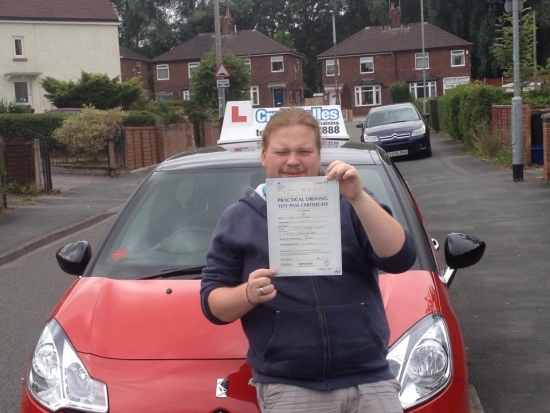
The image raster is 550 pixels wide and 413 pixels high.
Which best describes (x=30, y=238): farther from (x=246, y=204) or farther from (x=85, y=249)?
(x=246, y=204)

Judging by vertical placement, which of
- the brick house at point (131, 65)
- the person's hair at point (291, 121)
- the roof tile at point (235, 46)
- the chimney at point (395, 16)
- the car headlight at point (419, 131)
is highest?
the chimney at point (395, 16)

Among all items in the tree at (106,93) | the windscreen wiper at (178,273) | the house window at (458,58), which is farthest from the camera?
the house window at (458,58)

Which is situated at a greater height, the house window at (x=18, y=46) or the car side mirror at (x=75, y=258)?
the house window at (x=18, y=46)

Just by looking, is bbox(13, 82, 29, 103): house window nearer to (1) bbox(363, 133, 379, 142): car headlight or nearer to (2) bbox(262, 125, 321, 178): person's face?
(1) bbox(363, 133, 379, 142): car headlight

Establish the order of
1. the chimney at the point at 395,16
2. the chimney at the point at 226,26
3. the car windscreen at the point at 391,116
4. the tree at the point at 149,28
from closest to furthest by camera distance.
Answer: the car windscreen at the point at 391,116, the chimney at the point at 395,16, the chimney at the point at 226,26, the tree at the point at 149,28

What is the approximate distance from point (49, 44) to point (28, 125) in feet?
86.0

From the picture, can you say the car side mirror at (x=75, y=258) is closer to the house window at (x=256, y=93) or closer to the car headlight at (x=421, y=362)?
the car headlight at (x=421, y=362)

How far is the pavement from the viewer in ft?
42.8

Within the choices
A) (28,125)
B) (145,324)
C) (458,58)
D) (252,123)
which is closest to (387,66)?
(458,58)

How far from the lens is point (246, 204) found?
3.04 meters

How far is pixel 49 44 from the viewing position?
5275 cm

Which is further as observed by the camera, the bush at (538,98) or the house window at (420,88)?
the house window at (420,88)

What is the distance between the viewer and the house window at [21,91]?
52.1 m

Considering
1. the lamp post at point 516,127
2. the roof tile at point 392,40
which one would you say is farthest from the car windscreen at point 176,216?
the roof tile at point 392,40
